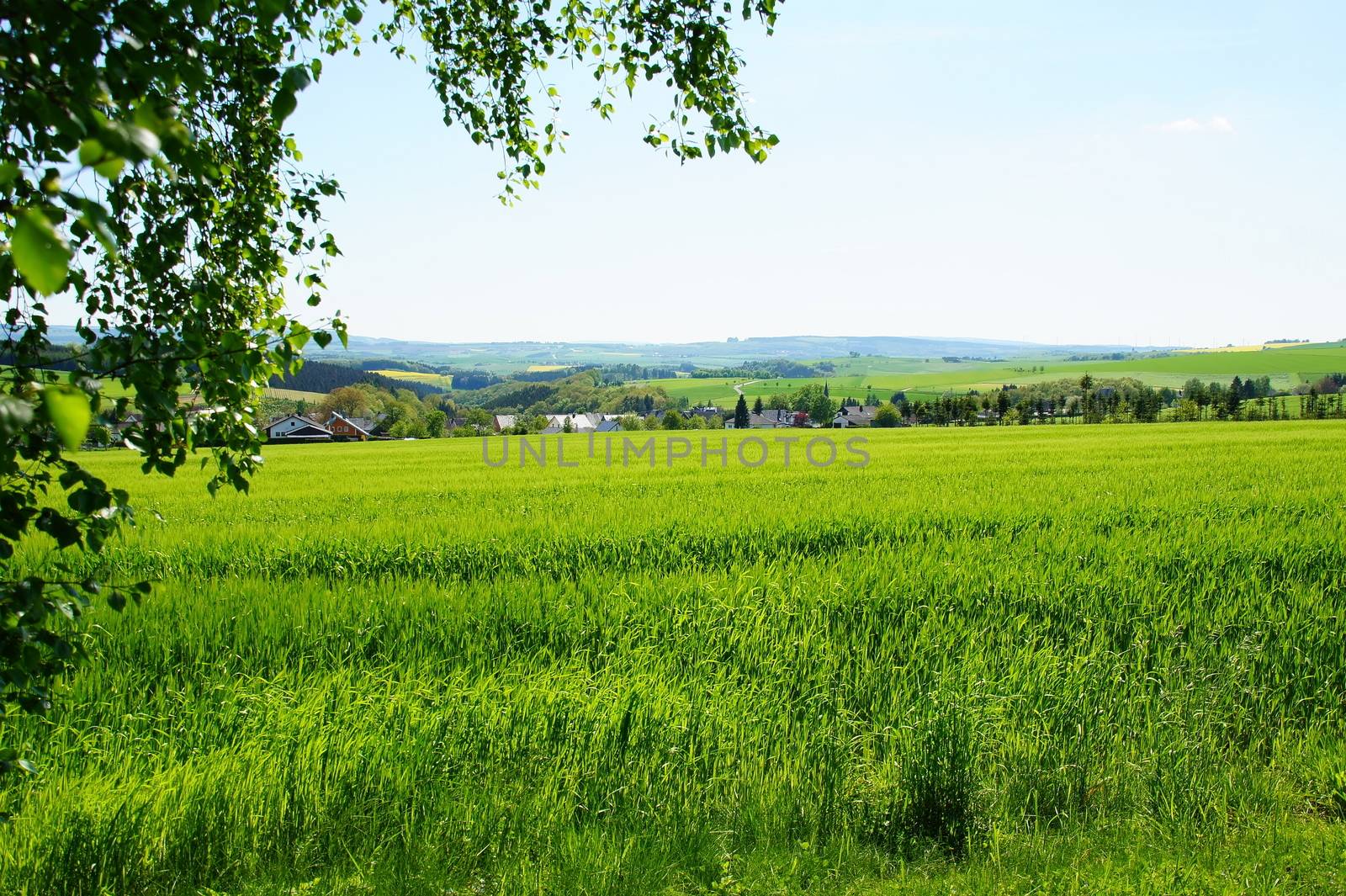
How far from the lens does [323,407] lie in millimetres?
102625

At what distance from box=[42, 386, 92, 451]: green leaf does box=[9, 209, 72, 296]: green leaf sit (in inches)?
7.0

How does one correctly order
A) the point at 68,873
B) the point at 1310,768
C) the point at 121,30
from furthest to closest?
the point at 1310,768, the point at 68,873, the point at 121,30

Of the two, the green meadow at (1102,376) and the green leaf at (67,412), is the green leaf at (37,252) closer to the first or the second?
the green leaf at (67,412)

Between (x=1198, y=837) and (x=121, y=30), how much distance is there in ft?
16.7

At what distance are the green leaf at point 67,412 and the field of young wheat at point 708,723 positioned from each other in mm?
1799

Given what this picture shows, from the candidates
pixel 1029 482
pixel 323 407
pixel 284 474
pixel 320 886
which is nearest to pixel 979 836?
pixel 320 886

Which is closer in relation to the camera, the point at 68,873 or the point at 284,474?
the point at 68,873

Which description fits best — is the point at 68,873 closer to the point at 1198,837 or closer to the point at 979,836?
the point at 979,836

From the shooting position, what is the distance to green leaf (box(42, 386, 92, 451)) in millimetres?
1009

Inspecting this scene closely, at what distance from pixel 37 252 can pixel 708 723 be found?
3.94 metres

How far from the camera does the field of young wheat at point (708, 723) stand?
10.8 ft

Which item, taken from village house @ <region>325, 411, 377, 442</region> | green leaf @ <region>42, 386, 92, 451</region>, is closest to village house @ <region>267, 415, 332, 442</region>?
village house @ <region>325, 411, 377, 442</region>

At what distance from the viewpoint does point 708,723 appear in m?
4.21

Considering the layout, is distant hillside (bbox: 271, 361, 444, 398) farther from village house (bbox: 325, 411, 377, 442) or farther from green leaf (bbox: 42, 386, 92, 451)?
green leaf (bbox: 42, 386, 92, 451)
